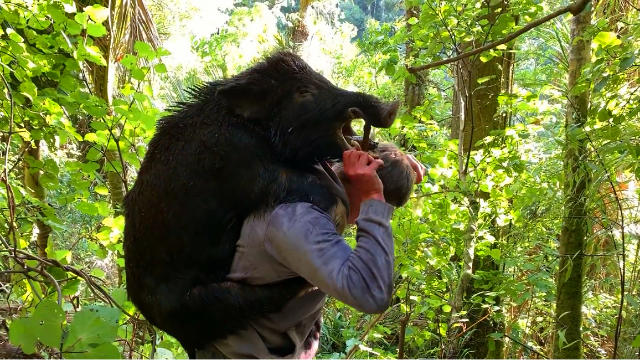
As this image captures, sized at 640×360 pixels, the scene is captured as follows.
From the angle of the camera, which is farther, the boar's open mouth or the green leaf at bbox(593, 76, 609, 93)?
the green leaf at bbox(593, 76, 609, 93)

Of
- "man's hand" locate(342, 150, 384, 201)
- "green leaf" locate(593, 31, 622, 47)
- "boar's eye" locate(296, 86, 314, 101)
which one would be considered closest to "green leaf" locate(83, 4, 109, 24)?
"boar's eye" locate(296, 86, 314, 101)

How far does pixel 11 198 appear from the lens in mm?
2123

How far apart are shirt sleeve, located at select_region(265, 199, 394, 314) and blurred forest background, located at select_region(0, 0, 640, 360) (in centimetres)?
53

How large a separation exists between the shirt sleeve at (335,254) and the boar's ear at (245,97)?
448mm

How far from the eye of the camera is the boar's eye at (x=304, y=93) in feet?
5.87

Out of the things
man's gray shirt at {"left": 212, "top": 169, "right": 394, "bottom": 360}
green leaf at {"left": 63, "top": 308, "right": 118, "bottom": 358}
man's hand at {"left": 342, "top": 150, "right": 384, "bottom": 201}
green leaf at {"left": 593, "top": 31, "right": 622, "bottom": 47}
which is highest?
green leaf at {"left": 593, "top": 31, "right": 622, "bottom": 47}

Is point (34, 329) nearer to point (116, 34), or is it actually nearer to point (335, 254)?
point (335, 254)

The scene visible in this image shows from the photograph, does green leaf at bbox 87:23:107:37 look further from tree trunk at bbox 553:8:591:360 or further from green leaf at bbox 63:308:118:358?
tree trunk at bbox 553:8:591:360

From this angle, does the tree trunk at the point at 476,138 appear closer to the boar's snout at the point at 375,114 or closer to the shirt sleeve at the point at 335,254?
the boar's snout at the point at 375,114

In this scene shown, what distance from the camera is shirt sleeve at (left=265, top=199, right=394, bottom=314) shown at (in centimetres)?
125

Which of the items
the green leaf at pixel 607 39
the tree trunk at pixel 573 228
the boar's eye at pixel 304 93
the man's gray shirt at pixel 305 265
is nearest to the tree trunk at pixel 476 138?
the tree trunk at pixel 573 228

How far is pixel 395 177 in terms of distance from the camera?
5.50 ft

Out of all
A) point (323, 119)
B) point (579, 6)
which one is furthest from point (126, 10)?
point (579, 6)

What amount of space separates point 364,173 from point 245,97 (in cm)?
50
